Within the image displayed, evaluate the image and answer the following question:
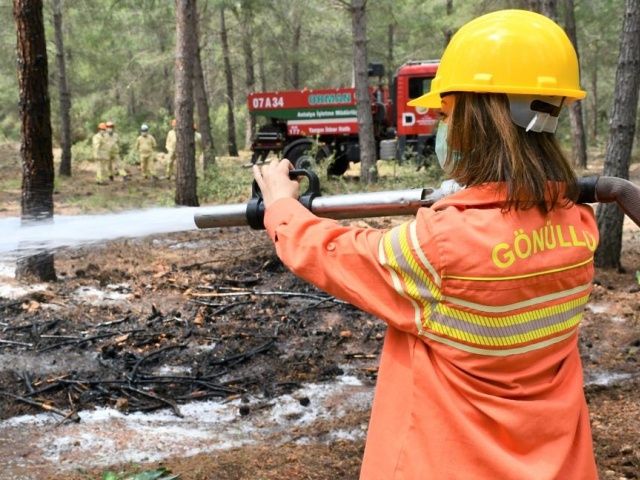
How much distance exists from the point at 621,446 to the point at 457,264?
10.2 feet

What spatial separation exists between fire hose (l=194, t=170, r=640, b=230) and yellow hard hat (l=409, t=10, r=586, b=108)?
0.25 meters

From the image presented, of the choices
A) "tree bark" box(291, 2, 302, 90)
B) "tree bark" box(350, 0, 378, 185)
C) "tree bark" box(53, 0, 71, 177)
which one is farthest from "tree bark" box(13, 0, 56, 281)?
"tree bark" box(291, 2, 302, 90)

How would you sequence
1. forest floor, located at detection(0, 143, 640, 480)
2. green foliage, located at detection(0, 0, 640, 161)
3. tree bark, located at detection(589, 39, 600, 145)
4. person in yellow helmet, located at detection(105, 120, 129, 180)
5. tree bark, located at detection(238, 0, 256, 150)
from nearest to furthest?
forest floor, located at detection(0, 143, 640, 480) → person in yellow helmet, located at detection(105, 120, 129, 180) → green foliage, located at detection(0, 0, 640, 161) → tree bark, located at detection(238, 0, 256, 150) → tree bark, located at detection(589, 39, 600, 145)

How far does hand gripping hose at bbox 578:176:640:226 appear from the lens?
5.23 ft

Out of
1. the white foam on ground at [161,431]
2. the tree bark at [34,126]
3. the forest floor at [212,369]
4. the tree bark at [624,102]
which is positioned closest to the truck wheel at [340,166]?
the forest floor at [212,369]

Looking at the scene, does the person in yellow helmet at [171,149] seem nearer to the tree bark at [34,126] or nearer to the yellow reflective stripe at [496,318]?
the tree bark at [34,126]

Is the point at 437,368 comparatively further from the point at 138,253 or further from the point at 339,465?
the point at 138,253

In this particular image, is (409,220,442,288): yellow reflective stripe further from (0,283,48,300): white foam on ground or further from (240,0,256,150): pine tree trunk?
(240,0,256,150): pine tree trunk

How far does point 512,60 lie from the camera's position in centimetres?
137

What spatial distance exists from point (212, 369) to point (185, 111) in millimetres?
7656

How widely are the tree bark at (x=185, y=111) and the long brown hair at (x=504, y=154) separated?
11.0 m

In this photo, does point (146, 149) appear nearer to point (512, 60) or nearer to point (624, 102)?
point (624, 102)

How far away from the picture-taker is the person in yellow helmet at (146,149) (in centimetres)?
1922

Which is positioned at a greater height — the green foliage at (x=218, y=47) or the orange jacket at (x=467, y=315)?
the green foliage at (x=218, y=47)
